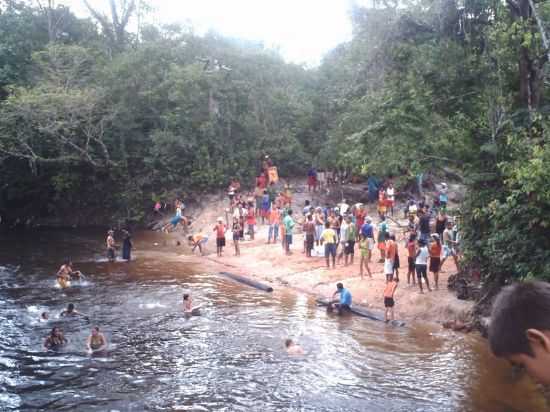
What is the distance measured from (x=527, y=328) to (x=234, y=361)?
40.5 ft

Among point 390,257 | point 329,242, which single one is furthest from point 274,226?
point 390,257

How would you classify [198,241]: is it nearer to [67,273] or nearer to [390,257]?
[67,273]

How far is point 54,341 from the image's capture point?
14.8m

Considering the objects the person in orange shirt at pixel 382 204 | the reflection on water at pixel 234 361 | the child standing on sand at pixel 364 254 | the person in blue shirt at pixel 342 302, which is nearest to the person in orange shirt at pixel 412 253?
the child standing on sand at pixel 364 254

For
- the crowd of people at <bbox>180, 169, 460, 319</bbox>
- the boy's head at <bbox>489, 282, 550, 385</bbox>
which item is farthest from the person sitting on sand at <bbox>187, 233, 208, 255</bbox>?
the boy's head at <bbox>489, 282, 550, 385</bbox>

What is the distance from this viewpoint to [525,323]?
198 cm

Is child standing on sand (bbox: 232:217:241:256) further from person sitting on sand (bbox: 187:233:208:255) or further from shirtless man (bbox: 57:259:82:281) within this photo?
shirtless man (bbox: 57:259:82:281)

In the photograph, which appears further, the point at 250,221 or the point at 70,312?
the point at 250,221

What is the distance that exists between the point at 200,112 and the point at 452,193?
51.3 feet

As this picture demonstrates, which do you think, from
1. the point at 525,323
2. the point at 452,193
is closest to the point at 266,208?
the point at 452,193

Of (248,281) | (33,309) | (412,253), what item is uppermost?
(412,253)

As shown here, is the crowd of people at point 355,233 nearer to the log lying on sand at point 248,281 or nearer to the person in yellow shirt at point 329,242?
the person in yellow shirt at point 329,242

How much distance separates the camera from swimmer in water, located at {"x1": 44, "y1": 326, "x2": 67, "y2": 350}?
1473 centimetres

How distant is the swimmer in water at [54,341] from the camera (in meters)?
14.7
